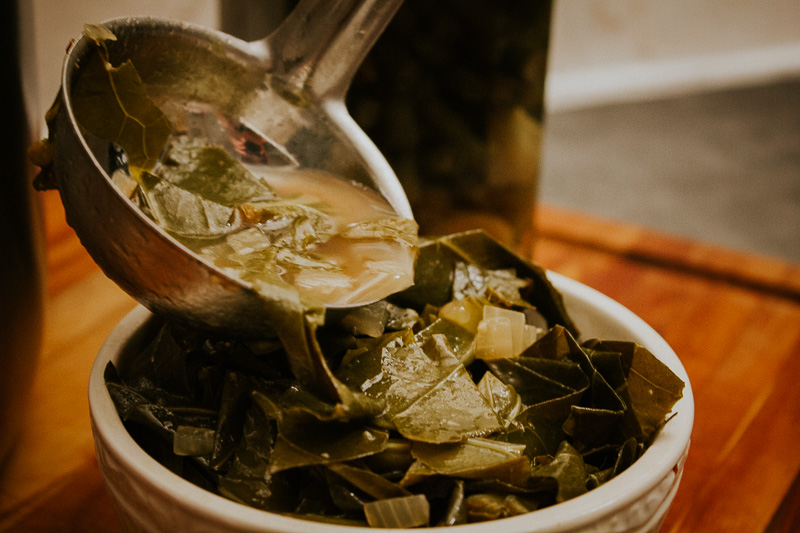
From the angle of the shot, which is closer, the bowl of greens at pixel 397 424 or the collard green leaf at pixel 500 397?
the bowl of greens at pixel 397 424

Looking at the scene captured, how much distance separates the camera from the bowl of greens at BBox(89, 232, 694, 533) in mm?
752

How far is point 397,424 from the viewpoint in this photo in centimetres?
85

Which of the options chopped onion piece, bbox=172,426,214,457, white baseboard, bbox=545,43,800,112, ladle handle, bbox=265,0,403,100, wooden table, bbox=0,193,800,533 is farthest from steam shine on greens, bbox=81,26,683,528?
white baseboard, bbox=545,43,800,112

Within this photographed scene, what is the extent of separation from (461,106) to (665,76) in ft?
12.9

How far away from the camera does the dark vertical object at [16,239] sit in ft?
3.32

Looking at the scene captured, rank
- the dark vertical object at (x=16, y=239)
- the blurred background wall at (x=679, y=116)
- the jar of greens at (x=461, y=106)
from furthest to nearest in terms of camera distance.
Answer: the blurred background wall at (x=679, y=116)
the jar of greens at (x=461, y=106)
the dark vertical object at (x=16, y=239)

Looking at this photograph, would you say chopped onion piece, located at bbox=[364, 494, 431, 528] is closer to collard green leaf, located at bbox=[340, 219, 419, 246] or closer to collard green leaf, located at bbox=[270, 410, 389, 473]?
collard green leaf, located at bbox=[270, 410, 389, 473]

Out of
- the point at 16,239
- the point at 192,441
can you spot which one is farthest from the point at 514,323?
the point at 16,239

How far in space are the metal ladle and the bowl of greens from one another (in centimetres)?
10

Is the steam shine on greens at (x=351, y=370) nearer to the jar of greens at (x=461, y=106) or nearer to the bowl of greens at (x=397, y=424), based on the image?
the bowl of greens at (x=397, y=424)

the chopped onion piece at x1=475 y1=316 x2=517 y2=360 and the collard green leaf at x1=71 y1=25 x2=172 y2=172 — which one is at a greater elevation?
the collard green leaf at x1=71 y1=25 x2=172 y2=172

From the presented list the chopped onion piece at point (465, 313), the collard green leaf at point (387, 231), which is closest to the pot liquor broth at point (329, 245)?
the collard green leaf at point (387, 231)

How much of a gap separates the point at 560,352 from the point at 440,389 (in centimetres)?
19

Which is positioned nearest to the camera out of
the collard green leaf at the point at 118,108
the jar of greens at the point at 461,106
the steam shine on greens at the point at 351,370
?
the steam shine on greens at the point at 351,370
